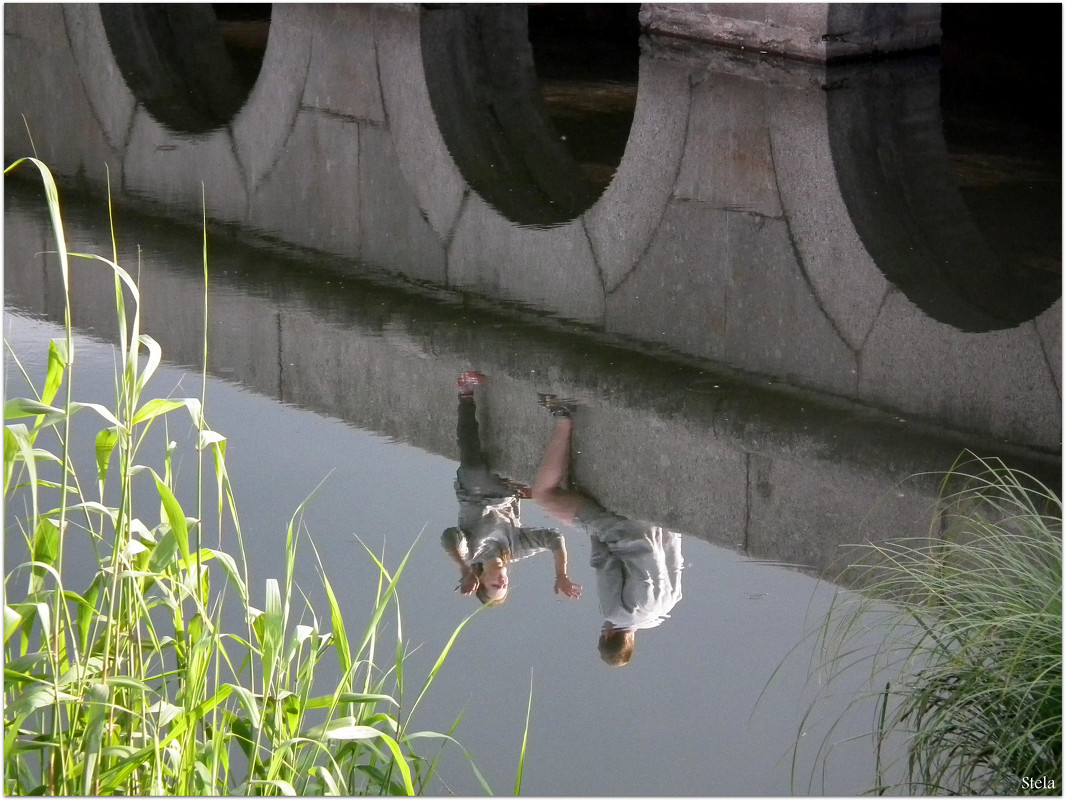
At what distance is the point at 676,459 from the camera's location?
16.0ft

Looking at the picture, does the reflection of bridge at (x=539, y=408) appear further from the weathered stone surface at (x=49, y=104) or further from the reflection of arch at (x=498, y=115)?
the weathered stone surface at (x=49, y=104)

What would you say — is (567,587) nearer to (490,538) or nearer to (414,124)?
(490,538)

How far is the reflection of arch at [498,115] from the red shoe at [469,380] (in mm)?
1890

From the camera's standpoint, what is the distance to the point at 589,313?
637 centimetres

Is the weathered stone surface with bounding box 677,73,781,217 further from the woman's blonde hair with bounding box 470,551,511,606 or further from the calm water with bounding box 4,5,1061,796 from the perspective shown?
the woman's blonde hair with bounding box 470,551,511,606

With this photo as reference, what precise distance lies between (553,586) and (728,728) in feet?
3.08

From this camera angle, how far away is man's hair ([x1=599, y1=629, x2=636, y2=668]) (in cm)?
392

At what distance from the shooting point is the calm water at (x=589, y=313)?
4.06 metres

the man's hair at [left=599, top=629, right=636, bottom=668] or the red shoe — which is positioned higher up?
the red shoe

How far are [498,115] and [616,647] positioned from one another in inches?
246

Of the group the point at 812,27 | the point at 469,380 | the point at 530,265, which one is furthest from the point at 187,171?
the point at 812,27

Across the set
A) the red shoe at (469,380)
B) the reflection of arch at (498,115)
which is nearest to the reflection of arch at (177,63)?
the reflection of arch at (498,115)

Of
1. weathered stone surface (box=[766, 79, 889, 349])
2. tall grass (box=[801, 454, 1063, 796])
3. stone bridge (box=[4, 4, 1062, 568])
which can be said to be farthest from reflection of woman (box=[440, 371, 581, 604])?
weathered stone surface (box=[766, 79, 889, 349])

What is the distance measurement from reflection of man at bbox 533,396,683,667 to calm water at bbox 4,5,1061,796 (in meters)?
0.06
